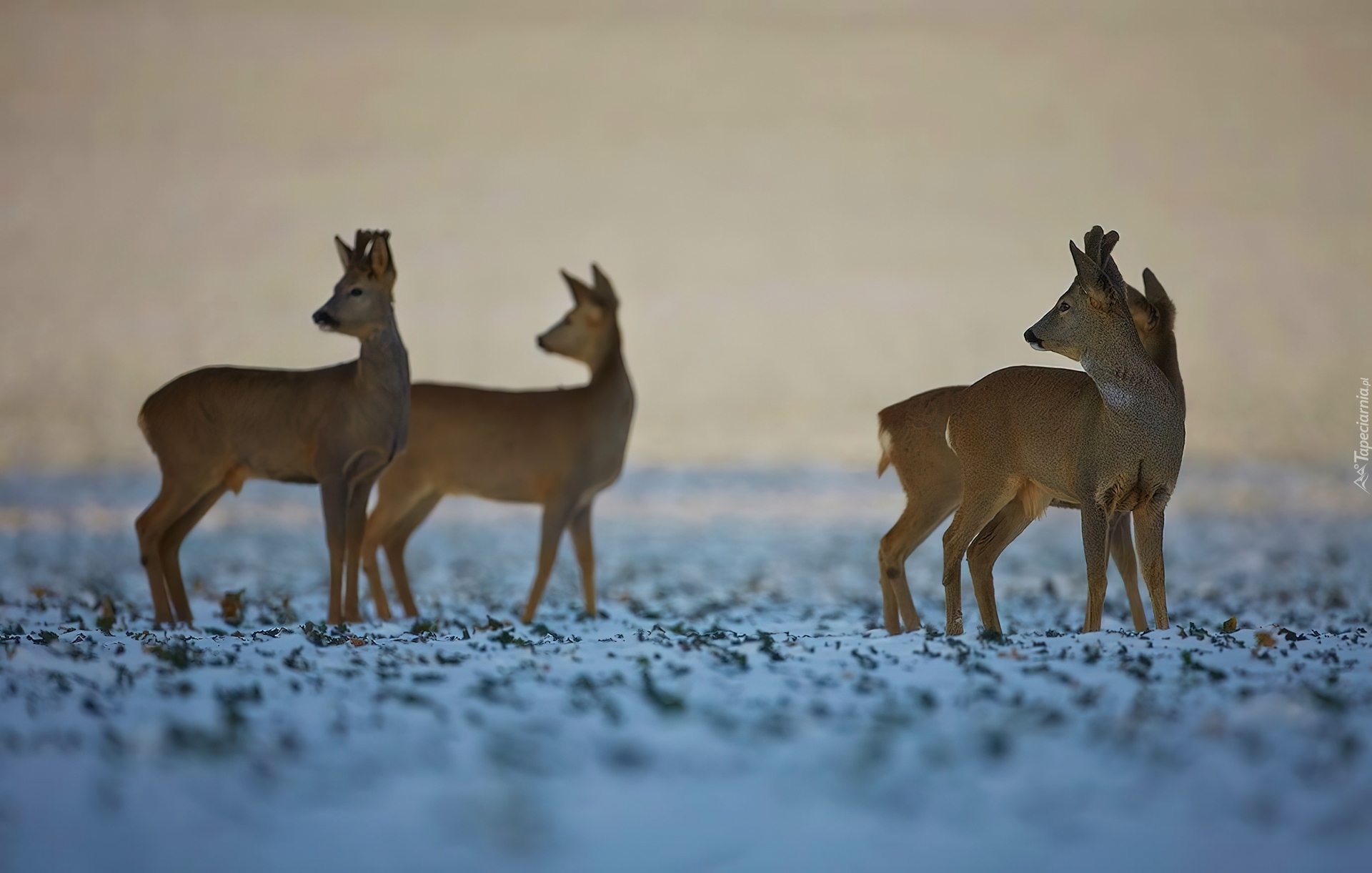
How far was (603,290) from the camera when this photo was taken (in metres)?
13.6

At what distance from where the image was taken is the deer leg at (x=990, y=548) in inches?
369

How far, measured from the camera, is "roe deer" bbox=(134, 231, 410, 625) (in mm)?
10742

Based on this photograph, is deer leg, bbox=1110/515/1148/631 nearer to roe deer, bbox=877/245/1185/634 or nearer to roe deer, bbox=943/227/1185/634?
roe deer, bbox=877/245/1185/634

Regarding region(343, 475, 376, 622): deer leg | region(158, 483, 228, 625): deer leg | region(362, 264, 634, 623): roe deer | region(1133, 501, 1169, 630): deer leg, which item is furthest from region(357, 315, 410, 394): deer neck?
region(1133, 501, 1169, 630): deer leg

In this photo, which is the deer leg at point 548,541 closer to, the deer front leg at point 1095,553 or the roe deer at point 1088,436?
the roe deer at point 1088,436

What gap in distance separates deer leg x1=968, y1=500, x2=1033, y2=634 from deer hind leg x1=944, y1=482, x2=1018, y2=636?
11.5 inches

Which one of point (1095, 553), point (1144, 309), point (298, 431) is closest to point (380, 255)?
point (298, 431)

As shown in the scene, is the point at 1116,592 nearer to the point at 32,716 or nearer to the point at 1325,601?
the point at 1325,601

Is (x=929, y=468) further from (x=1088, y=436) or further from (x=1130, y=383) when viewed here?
(x=1130, y=383)

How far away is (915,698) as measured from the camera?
6020mm

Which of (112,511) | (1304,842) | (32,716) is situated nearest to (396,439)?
(32,716)

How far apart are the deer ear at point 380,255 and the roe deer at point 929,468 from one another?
4.44 meters

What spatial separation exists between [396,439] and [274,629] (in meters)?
2.28

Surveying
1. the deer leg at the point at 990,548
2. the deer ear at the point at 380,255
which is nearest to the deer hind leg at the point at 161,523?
the deer ear at the point at 380,255
